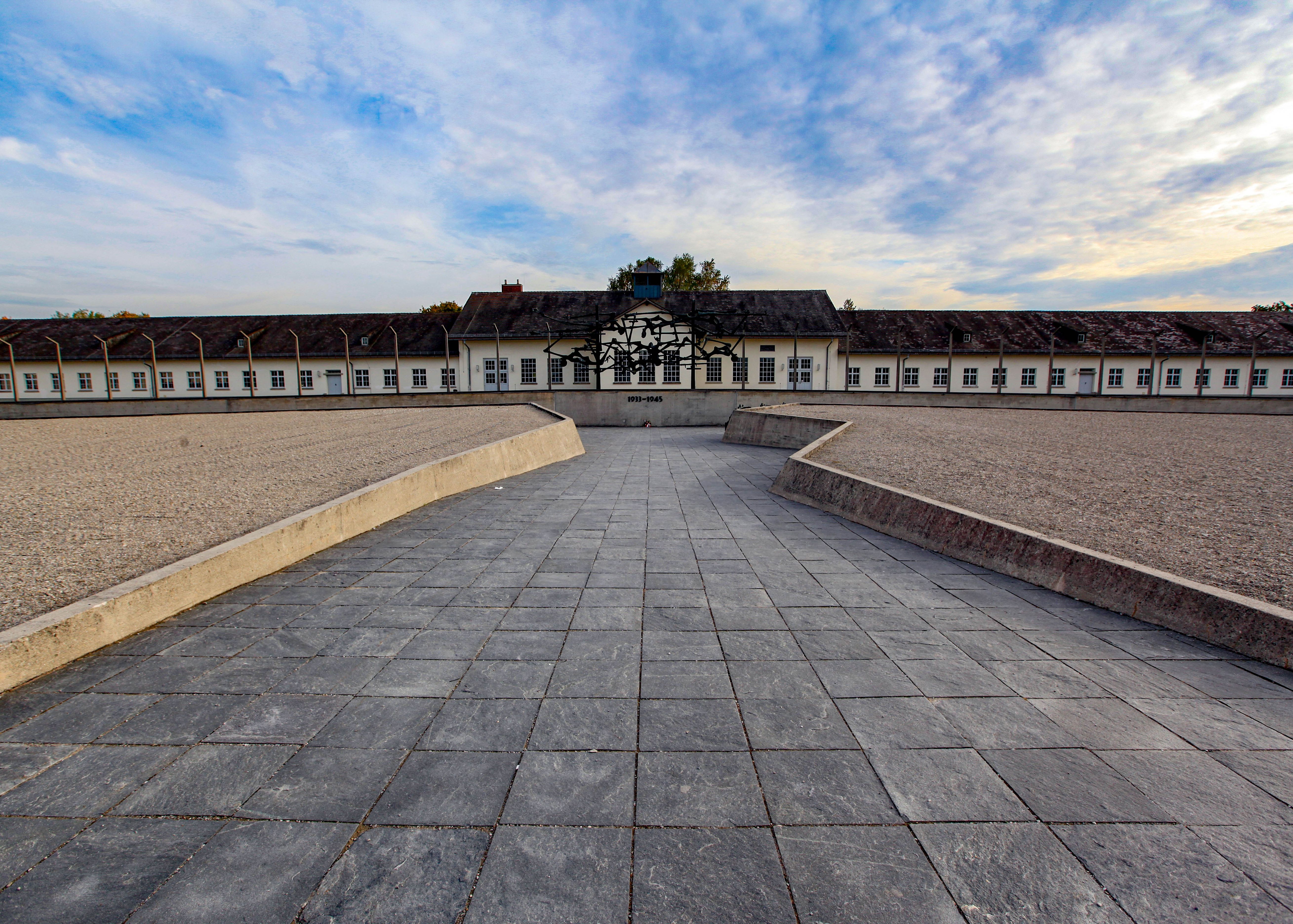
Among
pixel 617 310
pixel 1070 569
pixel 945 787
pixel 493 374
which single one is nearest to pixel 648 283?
pixel 617 310

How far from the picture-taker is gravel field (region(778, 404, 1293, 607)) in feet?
13.8

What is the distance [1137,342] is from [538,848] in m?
51.6

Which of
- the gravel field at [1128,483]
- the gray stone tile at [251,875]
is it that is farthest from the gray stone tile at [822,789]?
the gravel field at [1128,483]

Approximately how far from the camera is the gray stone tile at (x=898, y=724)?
2527 mm

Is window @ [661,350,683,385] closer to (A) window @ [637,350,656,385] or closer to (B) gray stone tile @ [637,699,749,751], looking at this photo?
(A) window @ [637,350,656,385]

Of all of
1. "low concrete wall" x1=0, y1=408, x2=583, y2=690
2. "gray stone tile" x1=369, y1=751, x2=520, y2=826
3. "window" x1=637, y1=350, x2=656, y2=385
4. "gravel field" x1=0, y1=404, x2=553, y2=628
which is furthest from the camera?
"window" x1=637, y1=350, x2=656, y2=385

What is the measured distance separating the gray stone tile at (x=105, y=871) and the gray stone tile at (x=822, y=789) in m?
1.95

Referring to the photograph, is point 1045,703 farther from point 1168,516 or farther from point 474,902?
point 1168,516

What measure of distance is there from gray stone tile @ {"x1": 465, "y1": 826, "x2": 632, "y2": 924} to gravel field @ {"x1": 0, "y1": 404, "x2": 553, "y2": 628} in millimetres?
3160

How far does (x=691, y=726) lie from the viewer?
2.65 meters

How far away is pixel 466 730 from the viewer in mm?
2609

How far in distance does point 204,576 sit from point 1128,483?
8.62 m

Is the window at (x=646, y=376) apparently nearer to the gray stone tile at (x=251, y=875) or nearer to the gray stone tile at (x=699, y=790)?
the gray stone tile at (x=699, y=790)

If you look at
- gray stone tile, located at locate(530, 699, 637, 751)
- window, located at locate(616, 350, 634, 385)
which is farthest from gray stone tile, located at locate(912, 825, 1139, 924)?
window, located at locate(616, 350, 634, 385)
